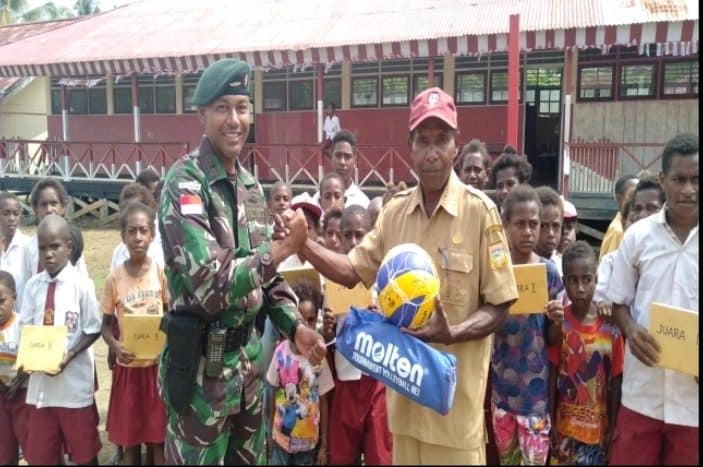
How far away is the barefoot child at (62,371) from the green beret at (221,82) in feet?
6.43

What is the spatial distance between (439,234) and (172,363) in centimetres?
111

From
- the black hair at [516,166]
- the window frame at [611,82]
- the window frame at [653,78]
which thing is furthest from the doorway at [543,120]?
the black hair at [516,166]

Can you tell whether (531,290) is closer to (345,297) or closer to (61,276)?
(345,297)

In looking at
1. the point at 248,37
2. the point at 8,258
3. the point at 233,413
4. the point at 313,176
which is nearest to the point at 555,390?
the point at 233,413

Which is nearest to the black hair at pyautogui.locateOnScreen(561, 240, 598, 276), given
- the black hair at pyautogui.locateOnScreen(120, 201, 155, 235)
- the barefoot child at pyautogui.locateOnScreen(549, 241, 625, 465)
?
the barefoot child at pyautogui.locateOnScreen(549, 241, 625, 465)

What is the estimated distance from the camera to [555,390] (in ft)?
11.3

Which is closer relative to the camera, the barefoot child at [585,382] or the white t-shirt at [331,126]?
the barefoot child at [585,382]

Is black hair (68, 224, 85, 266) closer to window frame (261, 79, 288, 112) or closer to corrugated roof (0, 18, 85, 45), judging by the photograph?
window frame (261, 79, 288, 112)

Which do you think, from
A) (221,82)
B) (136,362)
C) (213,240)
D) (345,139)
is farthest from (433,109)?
(345,139)

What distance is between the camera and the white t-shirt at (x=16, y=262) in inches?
179

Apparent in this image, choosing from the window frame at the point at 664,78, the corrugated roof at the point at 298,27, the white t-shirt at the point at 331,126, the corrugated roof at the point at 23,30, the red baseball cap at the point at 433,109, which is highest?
the corrugated roof at the point at 23,30

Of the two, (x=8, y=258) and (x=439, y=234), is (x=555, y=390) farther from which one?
(x=8, y=258)

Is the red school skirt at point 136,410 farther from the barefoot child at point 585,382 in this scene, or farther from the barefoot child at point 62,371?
the barefoot child at point 585,382

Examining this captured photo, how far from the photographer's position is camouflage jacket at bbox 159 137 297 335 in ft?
7.30
